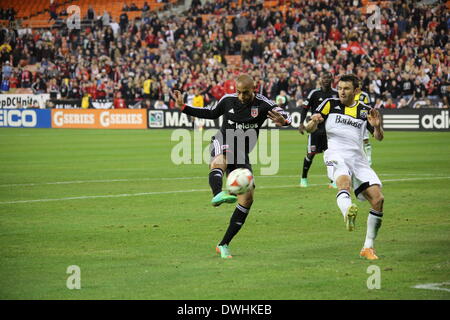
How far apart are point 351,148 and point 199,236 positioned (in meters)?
2.58

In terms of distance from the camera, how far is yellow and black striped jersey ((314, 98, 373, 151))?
32.9 ft

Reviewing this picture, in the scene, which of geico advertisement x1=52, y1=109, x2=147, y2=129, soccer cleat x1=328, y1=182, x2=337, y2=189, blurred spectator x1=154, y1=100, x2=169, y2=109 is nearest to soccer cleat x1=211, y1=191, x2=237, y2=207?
soccer cleat x1=328, y1=182, x2=337, y2=189

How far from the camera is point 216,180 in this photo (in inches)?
375

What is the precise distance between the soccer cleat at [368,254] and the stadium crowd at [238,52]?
2592cm

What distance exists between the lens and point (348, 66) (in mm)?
35781

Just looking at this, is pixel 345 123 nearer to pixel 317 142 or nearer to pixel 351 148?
pixel 351 148

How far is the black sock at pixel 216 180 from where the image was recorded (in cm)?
941

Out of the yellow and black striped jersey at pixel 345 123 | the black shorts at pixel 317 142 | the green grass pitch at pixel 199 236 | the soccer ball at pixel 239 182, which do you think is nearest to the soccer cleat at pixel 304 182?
the green grass pitch at pixel 199 236

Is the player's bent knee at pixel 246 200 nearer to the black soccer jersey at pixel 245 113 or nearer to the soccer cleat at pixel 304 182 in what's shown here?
the black soccer jersey at pixel 245 113

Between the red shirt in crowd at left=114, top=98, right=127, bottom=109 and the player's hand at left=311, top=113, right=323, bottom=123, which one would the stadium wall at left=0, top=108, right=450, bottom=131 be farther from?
the player's hand at left=311, top=113, right=323, bottom=123

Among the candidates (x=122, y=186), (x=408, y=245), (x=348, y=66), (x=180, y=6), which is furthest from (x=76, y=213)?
(x=180, y=6)

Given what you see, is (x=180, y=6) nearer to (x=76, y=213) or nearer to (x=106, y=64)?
(x=106, y=64)

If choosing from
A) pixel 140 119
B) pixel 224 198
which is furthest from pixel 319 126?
pixel 140 119

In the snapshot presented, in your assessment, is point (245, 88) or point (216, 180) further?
point (245, 88)
